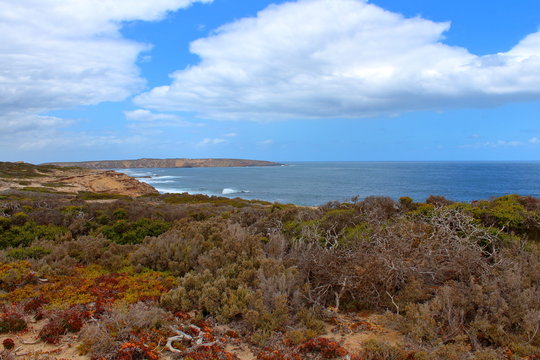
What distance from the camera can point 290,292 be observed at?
5555mm

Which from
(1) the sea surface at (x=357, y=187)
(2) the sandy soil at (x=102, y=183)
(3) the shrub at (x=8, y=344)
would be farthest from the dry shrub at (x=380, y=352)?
(2) the sandy soil at (x=102, y=183)

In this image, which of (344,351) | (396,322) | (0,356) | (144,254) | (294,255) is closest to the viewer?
(0,356)

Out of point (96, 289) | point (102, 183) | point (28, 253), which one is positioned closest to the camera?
point (96, 289)

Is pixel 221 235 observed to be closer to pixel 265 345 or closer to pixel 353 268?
pixel 353 268

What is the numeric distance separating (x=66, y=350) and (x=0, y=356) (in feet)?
2.13

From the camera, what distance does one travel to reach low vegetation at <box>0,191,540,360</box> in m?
4.22

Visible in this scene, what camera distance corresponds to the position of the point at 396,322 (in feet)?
15.3

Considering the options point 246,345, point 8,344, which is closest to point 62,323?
point 8,344

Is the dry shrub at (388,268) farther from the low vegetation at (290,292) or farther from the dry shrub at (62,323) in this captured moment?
the dry shrub at (62,323)

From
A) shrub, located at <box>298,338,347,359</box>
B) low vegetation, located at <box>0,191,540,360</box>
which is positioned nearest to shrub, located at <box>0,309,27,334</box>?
low vegetation, located at <box>0,191,540,360</box>

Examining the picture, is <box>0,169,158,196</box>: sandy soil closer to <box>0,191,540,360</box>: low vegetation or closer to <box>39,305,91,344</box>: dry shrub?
<box>0,191,540,360</box>: low vegetation

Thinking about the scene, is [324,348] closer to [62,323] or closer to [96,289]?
[62,323]

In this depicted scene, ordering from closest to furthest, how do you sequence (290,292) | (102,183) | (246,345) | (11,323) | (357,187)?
(246,345) → (11,323) → (290,292) → (102,183) → (357,187)

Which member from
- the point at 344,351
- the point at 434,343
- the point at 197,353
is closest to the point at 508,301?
the point at 434,343
